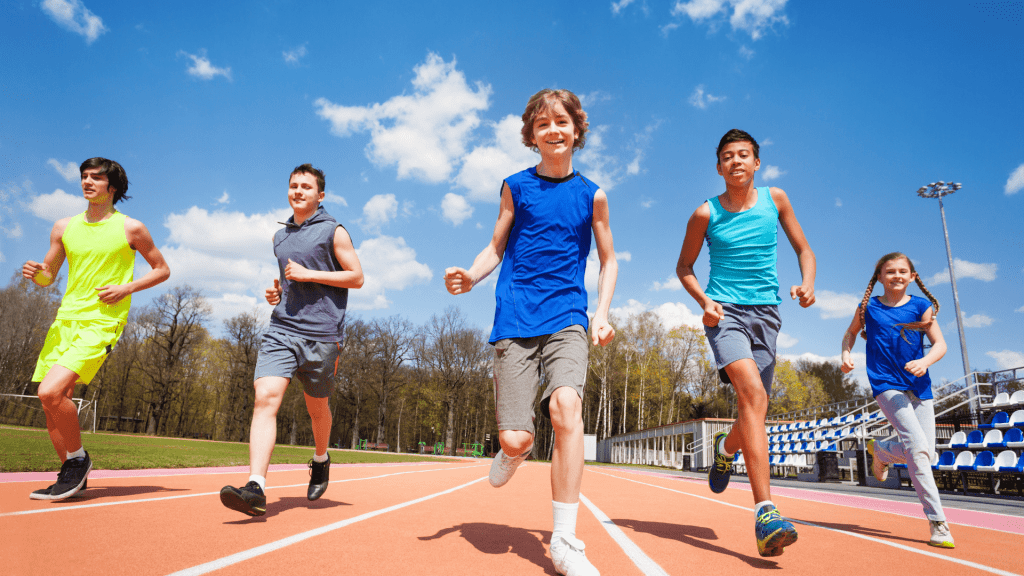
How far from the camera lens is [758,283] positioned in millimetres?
4023

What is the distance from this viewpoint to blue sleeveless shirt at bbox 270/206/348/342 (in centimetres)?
436

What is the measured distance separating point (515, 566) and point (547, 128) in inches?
94.0

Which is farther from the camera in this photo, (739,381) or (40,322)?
(40,322)

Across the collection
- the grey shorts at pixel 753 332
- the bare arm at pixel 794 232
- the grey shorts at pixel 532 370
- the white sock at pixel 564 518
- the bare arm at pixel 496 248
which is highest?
the bare arm at pixel 794 232

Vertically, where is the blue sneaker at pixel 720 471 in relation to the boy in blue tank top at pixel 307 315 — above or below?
below

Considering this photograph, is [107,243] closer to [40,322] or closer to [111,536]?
[111,536]

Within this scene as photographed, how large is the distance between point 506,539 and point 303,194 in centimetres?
310

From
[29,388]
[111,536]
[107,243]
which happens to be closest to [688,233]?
[111,536]

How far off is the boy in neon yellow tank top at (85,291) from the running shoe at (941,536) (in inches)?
245

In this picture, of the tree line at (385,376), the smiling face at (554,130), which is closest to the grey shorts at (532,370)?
the smiling face at (554,130)

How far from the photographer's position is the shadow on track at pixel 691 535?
3.20 meters

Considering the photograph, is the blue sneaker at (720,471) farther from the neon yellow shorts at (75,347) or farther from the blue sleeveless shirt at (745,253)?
the neon yellow shorts at (75,347)

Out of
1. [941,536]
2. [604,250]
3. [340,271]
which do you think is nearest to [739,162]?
[604,250]

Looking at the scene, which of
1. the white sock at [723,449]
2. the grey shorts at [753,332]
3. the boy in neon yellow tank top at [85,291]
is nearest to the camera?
the grey shorts at [753,332]
